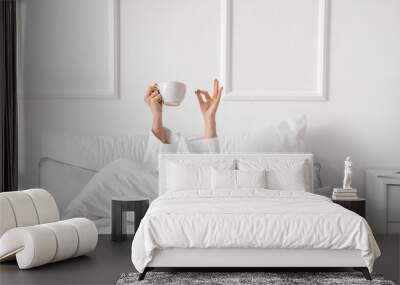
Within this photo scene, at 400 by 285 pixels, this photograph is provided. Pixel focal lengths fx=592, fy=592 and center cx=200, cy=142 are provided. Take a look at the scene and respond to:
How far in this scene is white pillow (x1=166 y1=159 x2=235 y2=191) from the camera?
5.12 metres

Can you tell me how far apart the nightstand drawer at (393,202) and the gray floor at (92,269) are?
0.53m

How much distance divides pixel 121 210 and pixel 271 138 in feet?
5.53

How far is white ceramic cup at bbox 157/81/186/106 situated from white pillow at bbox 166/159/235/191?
56cm

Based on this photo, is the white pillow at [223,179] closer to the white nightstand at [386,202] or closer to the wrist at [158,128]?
the wrist at [158,128]

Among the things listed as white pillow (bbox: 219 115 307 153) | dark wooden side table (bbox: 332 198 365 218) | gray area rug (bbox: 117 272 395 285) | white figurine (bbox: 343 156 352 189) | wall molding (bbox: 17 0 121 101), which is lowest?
gray area rug (bbox: 117 272 395 285)

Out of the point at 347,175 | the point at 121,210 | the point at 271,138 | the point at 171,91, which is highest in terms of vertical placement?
the point at 171,91

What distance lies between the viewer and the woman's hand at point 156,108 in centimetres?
564

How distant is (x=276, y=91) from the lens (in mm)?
5969

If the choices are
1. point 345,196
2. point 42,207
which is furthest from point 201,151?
point 42,207

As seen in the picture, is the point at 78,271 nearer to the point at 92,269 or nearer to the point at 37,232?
the point at 92,269

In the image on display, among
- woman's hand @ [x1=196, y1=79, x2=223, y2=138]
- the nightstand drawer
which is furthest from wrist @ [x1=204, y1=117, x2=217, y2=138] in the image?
the nightstand drawer

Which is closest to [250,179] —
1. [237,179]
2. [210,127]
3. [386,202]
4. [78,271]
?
[237,179]

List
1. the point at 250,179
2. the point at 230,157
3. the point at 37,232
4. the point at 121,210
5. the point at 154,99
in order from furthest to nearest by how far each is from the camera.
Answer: the point at 154,99 → the point at 230,157 → the point at 121,210 → the point at 250,179 → the point at 37,232

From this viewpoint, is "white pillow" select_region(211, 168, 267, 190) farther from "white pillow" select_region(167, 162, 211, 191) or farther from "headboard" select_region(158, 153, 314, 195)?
"headboard" select_region(158, 153, 314, 195)
